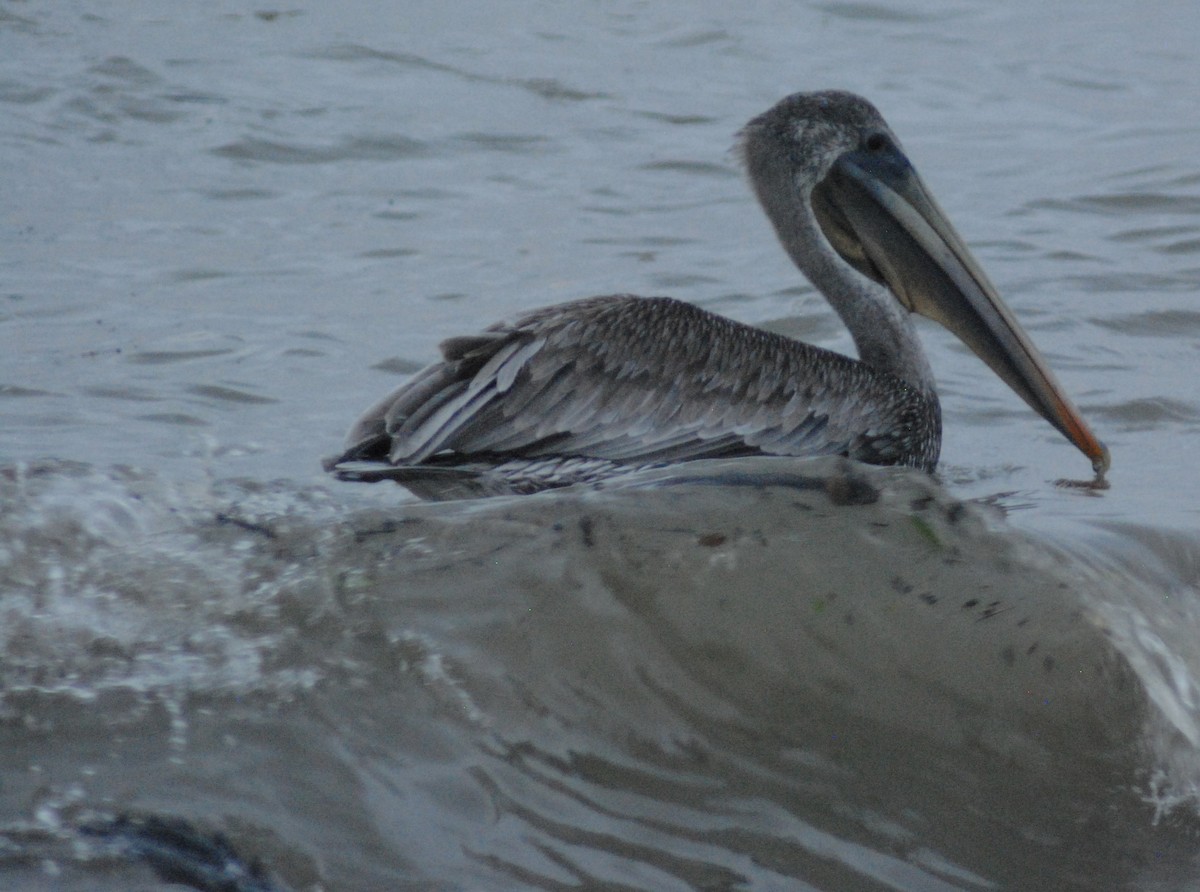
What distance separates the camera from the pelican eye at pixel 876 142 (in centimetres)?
538

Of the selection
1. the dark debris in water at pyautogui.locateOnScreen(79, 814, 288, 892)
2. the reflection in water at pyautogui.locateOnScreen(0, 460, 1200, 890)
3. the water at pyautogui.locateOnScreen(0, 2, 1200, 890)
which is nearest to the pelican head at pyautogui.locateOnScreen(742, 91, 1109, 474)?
the water at pyautogui.locateOnScreen(0, 2, 1200, 890)

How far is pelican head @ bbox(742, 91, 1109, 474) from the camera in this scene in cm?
525

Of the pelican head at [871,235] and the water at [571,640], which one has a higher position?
the pelican head at [871,235]

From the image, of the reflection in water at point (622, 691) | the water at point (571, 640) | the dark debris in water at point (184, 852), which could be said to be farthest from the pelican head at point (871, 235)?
the dark debris in water at point (184, 852)

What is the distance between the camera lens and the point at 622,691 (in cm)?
307

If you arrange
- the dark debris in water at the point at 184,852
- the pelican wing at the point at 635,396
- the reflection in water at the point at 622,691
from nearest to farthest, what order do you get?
the dark debris in water at the point at 184,852 → the reflection in water at the point at 622,691 → the pelican wing at the point at 635,396

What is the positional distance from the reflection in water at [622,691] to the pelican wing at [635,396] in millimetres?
1081

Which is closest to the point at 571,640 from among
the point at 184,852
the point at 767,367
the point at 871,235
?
the point at 184,852

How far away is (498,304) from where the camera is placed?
271 inches

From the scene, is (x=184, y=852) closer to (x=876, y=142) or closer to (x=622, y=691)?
(x=622, y=691)

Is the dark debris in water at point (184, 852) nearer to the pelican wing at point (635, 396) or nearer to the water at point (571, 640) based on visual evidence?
the water at point (571, 640)

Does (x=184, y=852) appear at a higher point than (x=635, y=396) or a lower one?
lower

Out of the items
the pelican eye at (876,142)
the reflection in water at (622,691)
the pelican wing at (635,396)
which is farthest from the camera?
the pelican eye at (876,142)

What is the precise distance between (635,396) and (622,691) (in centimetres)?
194
